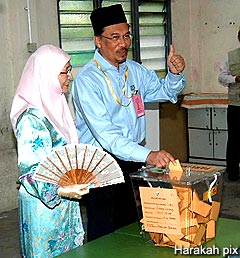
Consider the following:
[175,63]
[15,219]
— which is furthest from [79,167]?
[15,219]

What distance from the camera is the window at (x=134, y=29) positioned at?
503cm

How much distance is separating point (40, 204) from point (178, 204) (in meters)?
0.64

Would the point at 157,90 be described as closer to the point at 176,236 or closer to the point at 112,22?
the point at 112,22

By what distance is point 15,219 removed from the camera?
4617 millimetres

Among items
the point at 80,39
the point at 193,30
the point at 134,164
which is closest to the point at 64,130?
the point at 134,164

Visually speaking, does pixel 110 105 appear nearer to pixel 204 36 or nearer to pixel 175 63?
pixel 175 63

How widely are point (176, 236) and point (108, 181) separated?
1.16 feet

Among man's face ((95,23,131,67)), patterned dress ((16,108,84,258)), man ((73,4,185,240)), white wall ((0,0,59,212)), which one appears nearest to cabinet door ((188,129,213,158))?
white wall ((0,0,59,212))

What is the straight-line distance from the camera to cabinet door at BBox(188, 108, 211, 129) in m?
6.40

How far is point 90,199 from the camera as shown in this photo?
8.42 ft

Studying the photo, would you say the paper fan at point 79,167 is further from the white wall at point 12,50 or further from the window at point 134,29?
the window at point 134,29

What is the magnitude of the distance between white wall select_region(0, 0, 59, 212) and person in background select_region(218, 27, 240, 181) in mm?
1613

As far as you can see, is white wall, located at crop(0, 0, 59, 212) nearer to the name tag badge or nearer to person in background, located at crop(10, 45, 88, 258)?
the name tag badge

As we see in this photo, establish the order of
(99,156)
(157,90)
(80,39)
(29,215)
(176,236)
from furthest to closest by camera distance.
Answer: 1. (80,39)
2. (157,90)
3. (29,215)
4. (99,156)
5. (176,236)
